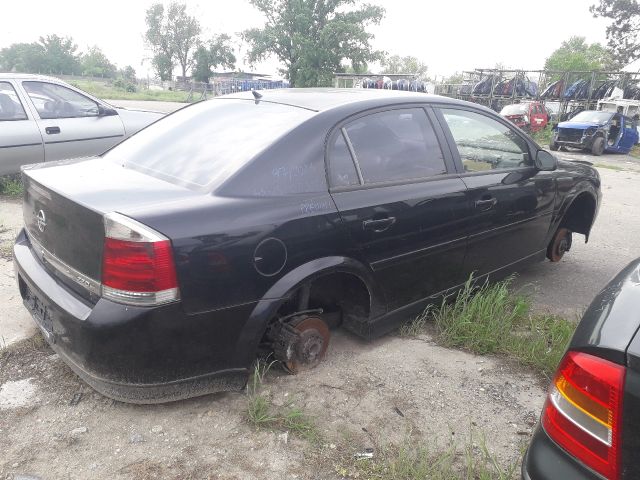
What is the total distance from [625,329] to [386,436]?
1367 millimetres

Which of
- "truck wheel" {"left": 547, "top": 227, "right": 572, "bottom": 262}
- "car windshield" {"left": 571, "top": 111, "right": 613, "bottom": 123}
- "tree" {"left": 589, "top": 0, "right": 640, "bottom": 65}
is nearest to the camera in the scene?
"truck wheel" {"left": 547, "top": 227, "right": 572, "bottom": 262}

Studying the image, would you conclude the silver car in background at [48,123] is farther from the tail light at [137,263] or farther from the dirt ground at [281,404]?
the tail light at [137,263]

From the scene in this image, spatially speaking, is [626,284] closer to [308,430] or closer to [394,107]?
[308,430]

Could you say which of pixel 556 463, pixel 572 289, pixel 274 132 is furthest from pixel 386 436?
pixel 572 289

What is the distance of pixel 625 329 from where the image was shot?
139 centimetres

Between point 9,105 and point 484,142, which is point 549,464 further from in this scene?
point 9,105

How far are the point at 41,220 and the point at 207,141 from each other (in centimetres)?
97

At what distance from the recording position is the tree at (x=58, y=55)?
7988cm

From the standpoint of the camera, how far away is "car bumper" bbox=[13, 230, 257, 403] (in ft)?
7.23

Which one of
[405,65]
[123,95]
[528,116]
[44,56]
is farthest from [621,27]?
[44,56]

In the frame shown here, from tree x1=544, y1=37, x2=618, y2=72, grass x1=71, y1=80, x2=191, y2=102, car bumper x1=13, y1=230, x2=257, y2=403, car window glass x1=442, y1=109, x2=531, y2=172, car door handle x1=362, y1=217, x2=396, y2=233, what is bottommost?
grass x1=71, y1=80, x2=191, y2=102

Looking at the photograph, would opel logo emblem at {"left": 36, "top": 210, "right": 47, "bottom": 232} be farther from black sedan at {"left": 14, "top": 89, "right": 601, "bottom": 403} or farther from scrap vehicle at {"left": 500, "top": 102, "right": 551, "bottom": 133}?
scrap vehicle at {"left": 500, "top": 102, "right": 551, "bottom": 133}

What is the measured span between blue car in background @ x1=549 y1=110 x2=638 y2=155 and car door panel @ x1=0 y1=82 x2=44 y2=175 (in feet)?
54.2

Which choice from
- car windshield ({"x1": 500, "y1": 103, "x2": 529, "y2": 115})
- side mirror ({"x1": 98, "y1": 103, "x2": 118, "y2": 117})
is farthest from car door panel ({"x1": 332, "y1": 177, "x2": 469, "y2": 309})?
car windshield ({"x1": 500, "y1": 103, "x2": 529, "y2": 115})
